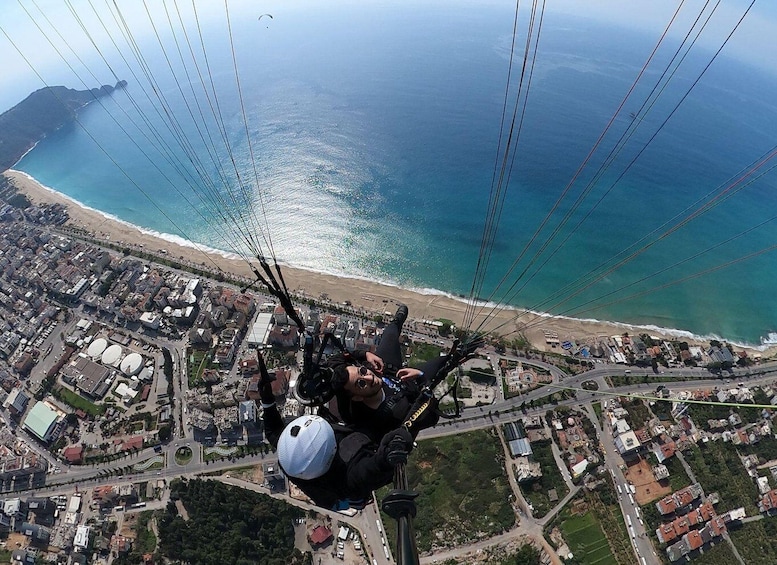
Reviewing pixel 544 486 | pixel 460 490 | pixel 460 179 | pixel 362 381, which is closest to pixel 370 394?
pixel 362 381

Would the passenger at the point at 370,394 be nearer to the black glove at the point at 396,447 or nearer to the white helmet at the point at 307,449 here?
the white helmet at the point at 307,449

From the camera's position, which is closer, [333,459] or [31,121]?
[333,459]

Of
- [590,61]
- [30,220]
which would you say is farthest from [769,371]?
[590,61]

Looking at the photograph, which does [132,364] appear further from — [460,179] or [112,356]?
[460,179]

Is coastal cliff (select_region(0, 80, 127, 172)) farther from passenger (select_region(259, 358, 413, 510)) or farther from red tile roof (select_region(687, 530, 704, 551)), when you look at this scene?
red tile roof (select_region(687, 530, 704, 551))

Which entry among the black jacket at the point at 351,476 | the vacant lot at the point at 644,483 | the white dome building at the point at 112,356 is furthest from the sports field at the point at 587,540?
the white dome building at the point at 112,356

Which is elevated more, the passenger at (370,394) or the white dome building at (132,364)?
the passenger at (370,394)

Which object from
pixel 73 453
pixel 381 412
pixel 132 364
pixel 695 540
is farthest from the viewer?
pixel 132 364
